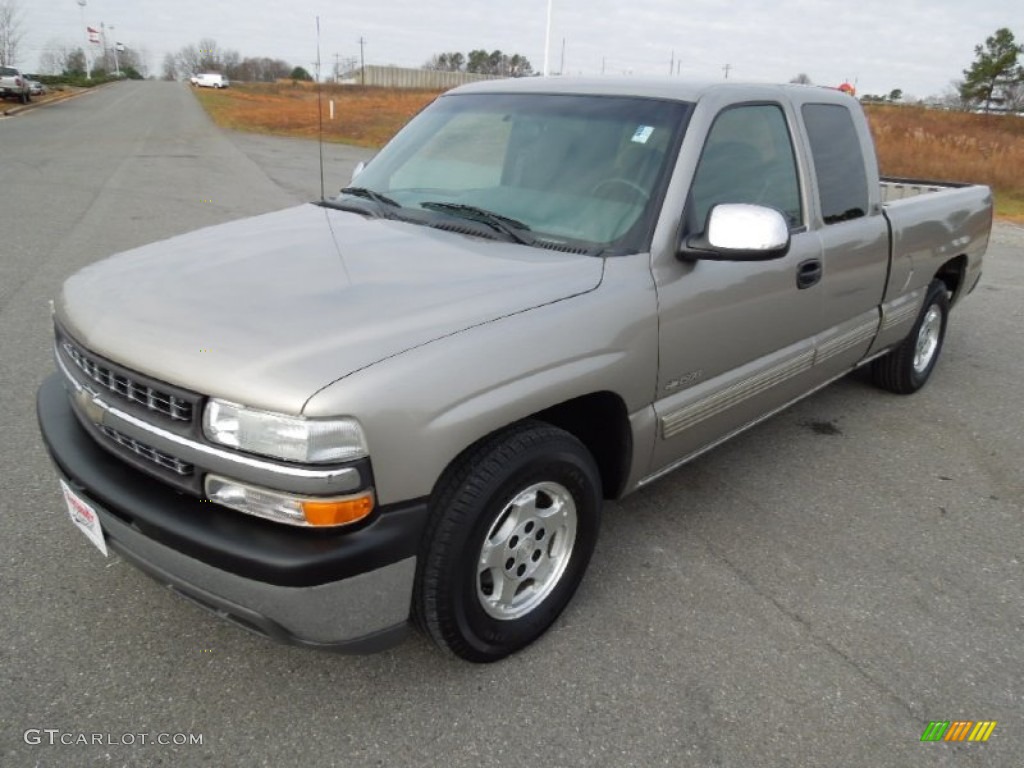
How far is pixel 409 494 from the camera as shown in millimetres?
1990

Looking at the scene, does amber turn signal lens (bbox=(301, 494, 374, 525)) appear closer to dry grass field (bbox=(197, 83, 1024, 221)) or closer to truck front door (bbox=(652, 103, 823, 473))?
truck front door (bbox=(652, 103, 823, 473))

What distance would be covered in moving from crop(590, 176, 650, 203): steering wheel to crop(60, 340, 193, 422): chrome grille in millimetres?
1642

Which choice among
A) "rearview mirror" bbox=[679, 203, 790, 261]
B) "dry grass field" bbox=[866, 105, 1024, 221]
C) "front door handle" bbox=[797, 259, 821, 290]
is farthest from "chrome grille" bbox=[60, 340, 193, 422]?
"dry grass field" bbox=[866, 105, 1024, 221]

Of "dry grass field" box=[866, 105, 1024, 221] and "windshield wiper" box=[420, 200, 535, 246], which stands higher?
"windshield wiper" box=[420, 200, 535, 246]

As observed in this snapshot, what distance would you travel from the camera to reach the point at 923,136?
20.2 metres

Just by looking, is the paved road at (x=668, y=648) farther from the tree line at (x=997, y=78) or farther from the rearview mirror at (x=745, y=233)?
the tree line at (x=997, y=78)

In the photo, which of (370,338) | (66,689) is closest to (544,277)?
(370,338)

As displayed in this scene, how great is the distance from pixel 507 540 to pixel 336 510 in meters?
0.66

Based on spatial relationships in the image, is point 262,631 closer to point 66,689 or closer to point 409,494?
point 409,494

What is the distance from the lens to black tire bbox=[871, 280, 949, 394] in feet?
15.9

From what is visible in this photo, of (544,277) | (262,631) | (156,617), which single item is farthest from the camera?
(156,617)

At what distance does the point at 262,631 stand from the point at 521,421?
93 centimetres

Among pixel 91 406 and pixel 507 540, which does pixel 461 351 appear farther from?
pixel 91 406

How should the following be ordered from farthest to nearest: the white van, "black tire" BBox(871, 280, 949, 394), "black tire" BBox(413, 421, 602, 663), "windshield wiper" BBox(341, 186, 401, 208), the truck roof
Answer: the white van → "black tire" BBox(871, 280, 949, 394) → "windshield wiper" BBox(341, 186, 401, 208) → the truck roof → "black tire" BBox(413, 421, 602, 663)
